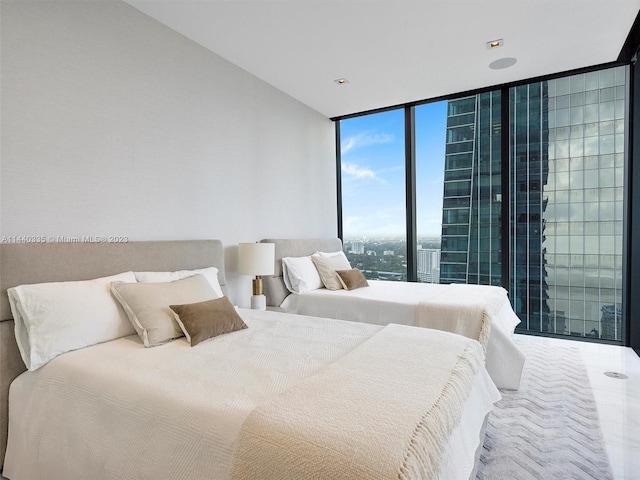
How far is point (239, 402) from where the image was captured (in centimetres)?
123

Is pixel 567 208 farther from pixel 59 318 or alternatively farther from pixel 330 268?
pixel 59 318

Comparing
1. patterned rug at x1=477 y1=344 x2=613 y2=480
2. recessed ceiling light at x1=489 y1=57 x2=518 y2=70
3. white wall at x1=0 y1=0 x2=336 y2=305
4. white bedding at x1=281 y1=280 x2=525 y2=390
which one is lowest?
patterned rug at x1=477 y1=344 x2=613 y2=480

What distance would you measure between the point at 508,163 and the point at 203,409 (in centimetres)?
413

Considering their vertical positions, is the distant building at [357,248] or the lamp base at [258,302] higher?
the distant building at [357,248]

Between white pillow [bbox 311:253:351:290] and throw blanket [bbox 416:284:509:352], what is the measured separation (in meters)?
1.05

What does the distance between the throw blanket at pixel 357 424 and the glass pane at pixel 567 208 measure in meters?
3.15

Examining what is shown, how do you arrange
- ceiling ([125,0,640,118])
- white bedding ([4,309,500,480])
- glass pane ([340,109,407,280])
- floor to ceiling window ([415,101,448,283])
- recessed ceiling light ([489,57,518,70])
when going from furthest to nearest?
1. glass pane ([340,109,407,280])
2. floor to ceiling window ([415,101,448,283])
3. recessed ceiling light ([489,57,518,70])
4. ceiling ([125,0,640,118])
5. white bedding ([4,309,500,480])

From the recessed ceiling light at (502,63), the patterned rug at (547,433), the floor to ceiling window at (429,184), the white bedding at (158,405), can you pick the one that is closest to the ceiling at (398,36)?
the recessed ceiling light at (502,63)

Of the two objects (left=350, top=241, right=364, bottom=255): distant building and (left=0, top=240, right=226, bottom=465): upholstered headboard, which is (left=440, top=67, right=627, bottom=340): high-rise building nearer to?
(left=350, top=241, right=364, bottom=255): distant building

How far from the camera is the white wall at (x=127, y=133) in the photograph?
1979mm

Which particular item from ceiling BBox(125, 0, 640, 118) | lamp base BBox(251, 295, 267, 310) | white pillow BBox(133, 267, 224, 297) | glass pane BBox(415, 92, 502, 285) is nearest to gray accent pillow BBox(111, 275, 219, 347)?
white pillow BBox(133, 267, 224, 297)

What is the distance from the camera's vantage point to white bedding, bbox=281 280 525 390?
104 inches

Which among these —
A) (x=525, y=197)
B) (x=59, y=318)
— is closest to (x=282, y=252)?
(x=59, y=318)

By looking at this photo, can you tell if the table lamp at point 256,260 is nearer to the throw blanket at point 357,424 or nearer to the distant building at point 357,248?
the throw blanket at point 357,424
